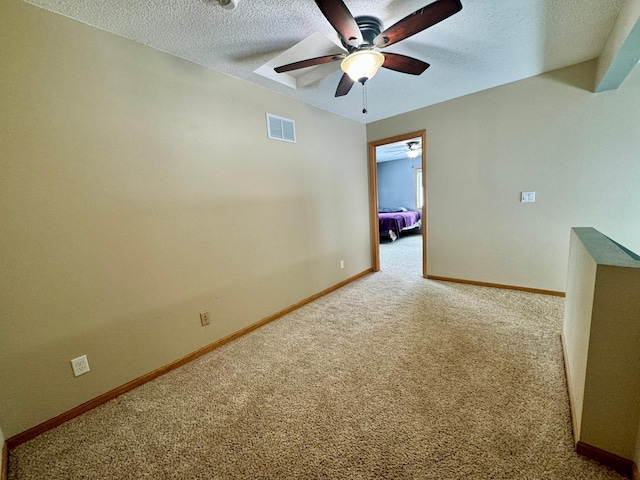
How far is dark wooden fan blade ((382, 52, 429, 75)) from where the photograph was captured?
170cm

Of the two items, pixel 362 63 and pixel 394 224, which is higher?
pixel 362 63

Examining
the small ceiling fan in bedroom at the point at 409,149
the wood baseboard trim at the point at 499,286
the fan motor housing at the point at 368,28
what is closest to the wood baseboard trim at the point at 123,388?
the wood baseboard trim at the point at 499,286

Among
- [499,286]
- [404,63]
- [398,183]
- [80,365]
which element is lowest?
[499,286]

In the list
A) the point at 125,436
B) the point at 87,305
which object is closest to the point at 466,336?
the point at 125,436

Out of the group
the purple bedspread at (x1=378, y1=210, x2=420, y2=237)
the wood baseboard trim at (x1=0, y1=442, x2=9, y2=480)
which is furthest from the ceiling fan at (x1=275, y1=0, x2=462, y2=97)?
the purple bedspread at (x1=378, y1=210, x2=420, y2=237)

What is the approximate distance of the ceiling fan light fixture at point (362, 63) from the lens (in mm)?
1542

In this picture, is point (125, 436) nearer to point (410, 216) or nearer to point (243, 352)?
point (243, 352)

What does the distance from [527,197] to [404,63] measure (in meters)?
2.17

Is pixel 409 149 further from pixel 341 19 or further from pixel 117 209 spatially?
pixel 117 209

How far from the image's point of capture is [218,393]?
1.64 m

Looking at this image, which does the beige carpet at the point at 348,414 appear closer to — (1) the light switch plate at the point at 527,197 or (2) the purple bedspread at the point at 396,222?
(1) the light switch plate at the point at 527,197

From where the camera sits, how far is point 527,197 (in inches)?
111

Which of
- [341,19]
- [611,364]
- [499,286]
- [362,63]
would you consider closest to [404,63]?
[362,63]

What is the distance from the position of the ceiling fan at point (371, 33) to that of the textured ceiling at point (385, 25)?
0.59 ft
